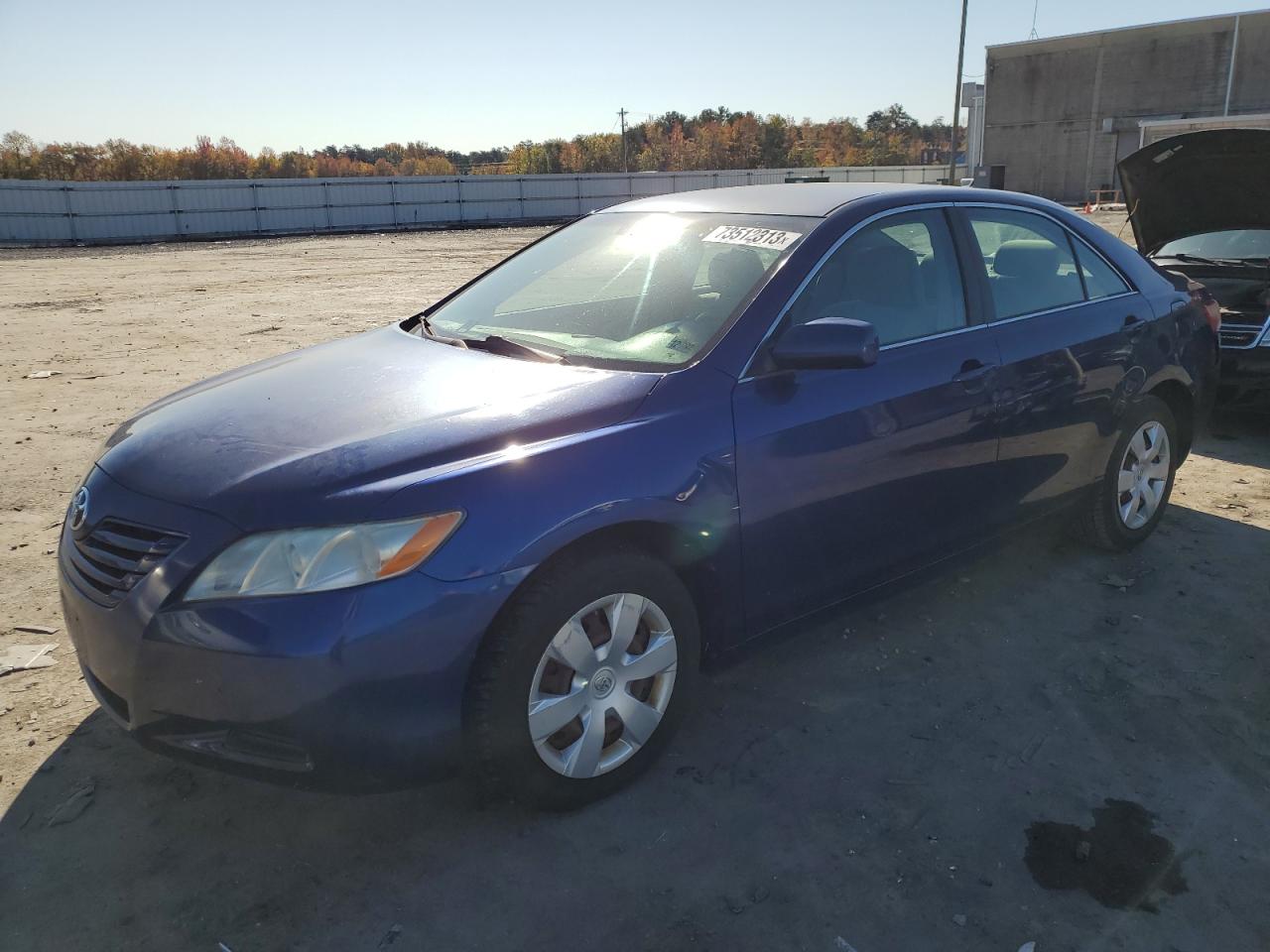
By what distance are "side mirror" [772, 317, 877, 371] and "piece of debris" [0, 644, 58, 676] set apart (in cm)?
300

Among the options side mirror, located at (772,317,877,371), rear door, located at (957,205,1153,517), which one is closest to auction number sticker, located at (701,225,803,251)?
side mirror, located at (772,317,877,371)

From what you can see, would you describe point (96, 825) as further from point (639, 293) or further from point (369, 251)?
point (369, 251)

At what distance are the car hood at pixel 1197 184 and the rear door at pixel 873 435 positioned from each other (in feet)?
12.5

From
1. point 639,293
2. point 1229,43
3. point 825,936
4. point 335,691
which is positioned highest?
point 1229,43

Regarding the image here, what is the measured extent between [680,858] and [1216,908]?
1.36 metres

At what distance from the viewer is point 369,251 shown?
25.0 m

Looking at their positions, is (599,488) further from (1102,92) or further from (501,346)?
(1102,92)

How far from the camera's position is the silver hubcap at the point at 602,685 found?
269cm

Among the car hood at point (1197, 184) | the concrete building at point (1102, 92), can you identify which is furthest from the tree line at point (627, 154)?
the car hood at point (1197, 184)

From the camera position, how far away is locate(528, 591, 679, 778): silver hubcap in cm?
269

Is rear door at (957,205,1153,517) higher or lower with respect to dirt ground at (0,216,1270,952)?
higher

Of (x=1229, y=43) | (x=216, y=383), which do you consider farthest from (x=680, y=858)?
(x=1229, y=43)

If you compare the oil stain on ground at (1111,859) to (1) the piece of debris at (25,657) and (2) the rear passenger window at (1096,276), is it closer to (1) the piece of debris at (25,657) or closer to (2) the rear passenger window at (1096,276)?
(2) the rear passenger window at (1096,276)

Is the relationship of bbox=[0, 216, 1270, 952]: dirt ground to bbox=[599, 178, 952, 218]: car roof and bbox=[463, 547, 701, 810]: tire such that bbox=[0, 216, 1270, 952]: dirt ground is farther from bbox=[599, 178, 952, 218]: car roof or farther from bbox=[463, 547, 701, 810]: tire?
bbox=[599, 178, 952, 218]: car roof
